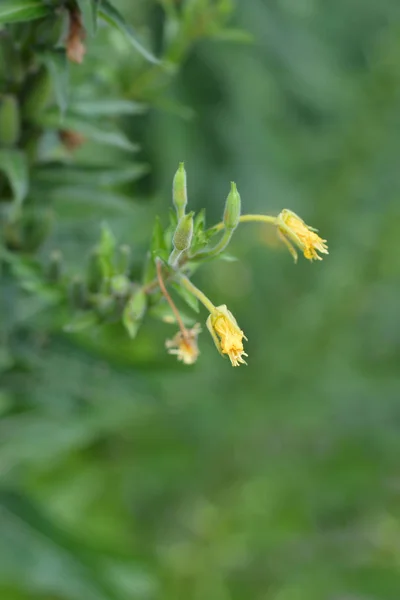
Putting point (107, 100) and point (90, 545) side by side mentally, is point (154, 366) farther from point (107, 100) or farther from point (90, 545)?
point (107, 100)

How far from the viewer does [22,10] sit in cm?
48

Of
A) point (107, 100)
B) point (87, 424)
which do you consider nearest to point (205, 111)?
point (87, 424)

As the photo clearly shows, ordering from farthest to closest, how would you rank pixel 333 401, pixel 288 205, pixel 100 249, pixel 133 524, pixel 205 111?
pixel 205 111, pixel 288 205, pixel 133 524, pixel 333 401, pixel 100 249

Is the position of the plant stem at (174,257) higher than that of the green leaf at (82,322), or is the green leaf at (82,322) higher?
the plant stem at (174,257)

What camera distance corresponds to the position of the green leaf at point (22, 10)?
465mm

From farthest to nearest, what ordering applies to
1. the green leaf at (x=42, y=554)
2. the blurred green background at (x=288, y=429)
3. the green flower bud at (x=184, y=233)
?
the blurred green background at (x=288, y=429) < the green leaf at (x=42, y=554) < the green flower bud at (x=184, y=233)

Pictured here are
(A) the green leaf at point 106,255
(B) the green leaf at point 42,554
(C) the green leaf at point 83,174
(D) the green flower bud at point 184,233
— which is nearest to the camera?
(D) the green flower bud at point 184,233

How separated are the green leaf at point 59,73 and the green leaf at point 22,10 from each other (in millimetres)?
29

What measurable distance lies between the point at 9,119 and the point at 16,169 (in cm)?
4

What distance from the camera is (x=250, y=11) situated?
1.68m

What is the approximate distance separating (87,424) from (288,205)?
73cm

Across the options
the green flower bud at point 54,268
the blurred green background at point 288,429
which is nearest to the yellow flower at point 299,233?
the green flower bud at point 54,268

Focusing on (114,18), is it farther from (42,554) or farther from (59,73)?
(42,554)

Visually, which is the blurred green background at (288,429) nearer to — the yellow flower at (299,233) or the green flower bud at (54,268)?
the green flower bud at (54,268)
